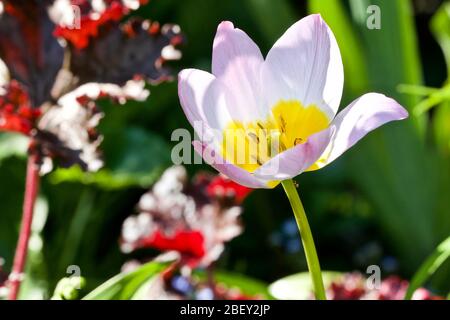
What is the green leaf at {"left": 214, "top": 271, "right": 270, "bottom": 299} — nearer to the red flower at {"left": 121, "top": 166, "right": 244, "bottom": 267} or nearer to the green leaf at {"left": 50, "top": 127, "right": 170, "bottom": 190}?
the red flower at {"left": 121, "top": 166, "right": 244, "bottom": 267}

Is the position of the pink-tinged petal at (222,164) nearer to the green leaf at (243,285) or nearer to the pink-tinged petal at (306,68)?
the pink-tinged petal at (306,68)

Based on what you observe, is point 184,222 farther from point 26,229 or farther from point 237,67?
point 237,67

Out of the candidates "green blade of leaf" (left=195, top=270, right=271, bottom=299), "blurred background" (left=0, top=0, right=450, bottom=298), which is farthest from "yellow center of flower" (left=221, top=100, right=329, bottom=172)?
"blurred background" (left=0, top=0, right=450, bottom=298)

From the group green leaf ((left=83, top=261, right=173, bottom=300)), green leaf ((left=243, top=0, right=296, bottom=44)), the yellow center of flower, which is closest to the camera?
the yellow center of flower

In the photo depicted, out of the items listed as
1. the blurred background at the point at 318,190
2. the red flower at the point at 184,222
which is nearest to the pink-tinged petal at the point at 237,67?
the red flower at the point at 184,222
